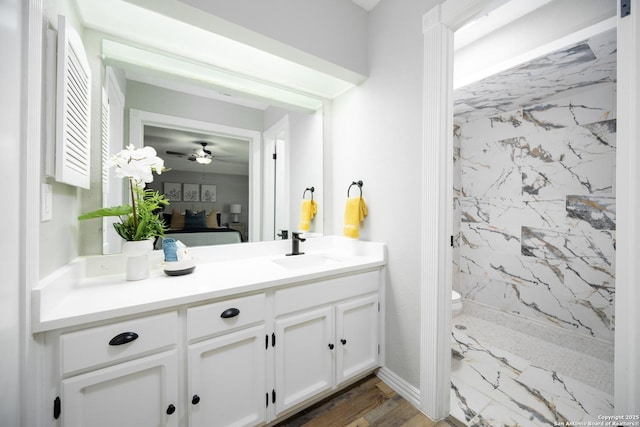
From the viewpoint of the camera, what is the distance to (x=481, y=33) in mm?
1882

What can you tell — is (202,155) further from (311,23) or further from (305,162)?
(311,23)

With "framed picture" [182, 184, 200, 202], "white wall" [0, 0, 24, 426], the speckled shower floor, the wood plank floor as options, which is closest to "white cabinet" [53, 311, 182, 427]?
"white wall" [0, 0, 24, 426]

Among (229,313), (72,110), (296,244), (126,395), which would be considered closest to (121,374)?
(126,395)

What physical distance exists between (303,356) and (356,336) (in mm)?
395

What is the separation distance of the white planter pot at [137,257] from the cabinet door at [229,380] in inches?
18.5

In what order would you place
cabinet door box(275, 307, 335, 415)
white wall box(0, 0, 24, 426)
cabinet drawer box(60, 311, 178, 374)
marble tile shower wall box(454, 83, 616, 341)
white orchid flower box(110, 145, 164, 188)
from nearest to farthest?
white wall box(0, 0, 24, 426) → cabinet drawer box(60, 311, 178, 374) → white orchid flower box(110, 145, 164, 188) → cabinet door box(275, 307, 335, 415) → marble tile shower wall box(454, 83, 616, 341)

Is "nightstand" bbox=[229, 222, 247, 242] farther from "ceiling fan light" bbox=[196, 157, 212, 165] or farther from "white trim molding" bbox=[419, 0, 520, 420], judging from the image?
"white trim molding" bbox=[419, 0, 520, 420]

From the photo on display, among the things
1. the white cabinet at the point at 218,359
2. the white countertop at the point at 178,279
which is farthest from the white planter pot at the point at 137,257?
the white cabinet at the point at 218,359

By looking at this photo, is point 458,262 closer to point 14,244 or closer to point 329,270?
point 329,270

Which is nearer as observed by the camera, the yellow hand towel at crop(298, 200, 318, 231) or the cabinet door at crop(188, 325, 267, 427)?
the cabinet door at crop(188, 325, 267, 427)

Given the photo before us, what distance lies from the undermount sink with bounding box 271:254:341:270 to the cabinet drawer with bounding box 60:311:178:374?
2.67ft

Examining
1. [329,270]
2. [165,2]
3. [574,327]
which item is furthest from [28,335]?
[574,327]

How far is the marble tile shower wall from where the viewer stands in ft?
6.76

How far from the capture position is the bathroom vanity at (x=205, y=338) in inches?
33.4
